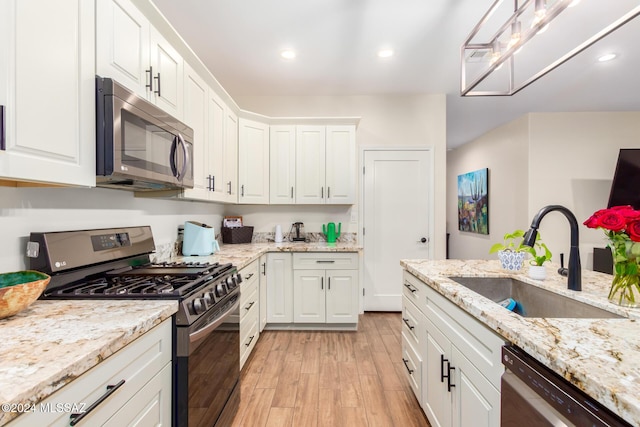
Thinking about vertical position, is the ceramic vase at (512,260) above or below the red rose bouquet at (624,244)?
below

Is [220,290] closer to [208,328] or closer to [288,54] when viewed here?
[208,328]

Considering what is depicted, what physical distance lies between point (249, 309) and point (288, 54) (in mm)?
2407

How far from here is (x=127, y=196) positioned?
1.92 meters

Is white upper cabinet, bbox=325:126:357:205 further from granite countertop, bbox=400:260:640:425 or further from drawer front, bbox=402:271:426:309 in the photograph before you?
granite countertop, bbox=400:260:640:425

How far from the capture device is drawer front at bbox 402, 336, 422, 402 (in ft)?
5.98

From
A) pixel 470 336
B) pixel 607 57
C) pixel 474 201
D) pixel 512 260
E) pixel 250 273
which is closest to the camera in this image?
pixel 470 336

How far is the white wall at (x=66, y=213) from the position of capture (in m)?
1.17

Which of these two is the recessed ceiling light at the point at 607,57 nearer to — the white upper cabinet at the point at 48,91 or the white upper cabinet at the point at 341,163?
the white upper cabinet at the point at 341,163

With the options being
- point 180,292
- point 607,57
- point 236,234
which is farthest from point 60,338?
point 607,57

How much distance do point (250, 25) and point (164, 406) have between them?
2.62 metres

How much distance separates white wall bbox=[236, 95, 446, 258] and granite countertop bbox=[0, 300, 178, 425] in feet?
8.78

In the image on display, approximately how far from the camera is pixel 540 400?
77 centimetres

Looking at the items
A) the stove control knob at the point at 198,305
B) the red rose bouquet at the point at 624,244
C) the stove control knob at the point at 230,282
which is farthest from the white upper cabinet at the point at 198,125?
the red rose bouquet at the point at 624,244

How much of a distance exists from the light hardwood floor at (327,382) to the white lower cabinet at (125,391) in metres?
0.98
